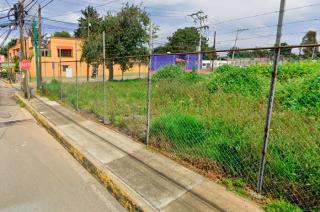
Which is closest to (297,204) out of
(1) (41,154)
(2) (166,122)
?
(2) (166,122)

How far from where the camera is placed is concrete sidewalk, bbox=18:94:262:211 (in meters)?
3.12

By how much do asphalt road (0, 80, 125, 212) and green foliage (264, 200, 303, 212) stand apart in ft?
6.47

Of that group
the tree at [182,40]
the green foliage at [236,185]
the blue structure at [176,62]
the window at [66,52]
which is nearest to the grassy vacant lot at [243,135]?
the green foliage at [236,185]

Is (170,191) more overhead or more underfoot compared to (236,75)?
more underfoot

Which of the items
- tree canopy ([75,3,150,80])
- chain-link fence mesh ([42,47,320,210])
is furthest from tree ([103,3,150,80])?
chain-link fence mesh ([42,47,320,210])

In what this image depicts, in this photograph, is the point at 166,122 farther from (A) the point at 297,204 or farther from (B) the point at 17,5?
(B) the point at 17,5

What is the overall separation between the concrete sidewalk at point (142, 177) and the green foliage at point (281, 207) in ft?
0.45

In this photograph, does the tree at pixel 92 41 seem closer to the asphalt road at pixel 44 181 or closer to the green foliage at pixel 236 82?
the green foliage at pixel 236 82

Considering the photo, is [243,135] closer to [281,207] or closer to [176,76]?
[281,207]

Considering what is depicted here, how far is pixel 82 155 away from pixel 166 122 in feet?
6.10

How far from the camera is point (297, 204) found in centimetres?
300

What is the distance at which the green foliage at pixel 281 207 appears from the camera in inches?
112

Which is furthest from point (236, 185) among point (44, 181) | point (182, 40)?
point (182, 40)

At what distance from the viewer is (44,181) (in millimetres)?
4012
